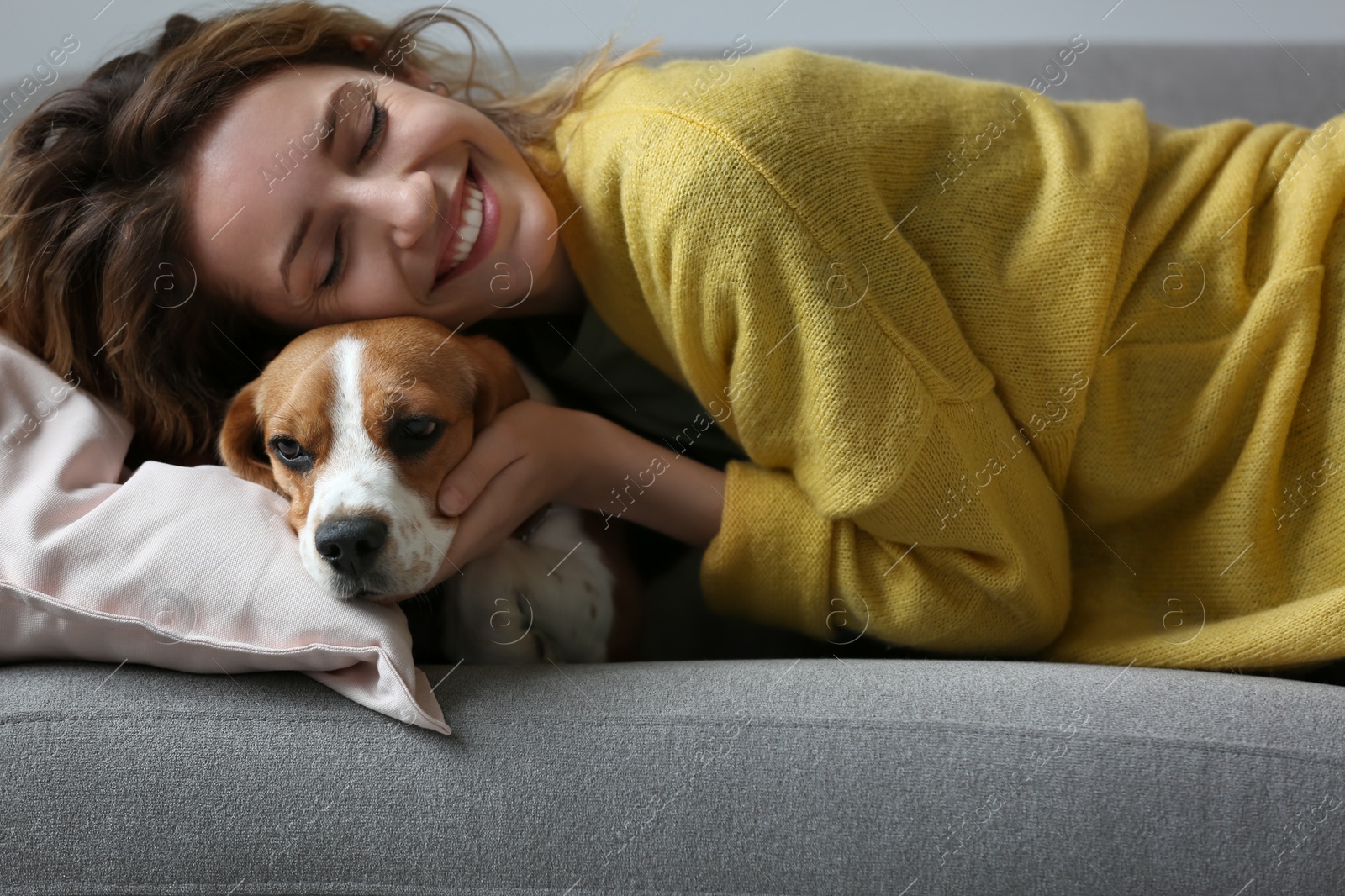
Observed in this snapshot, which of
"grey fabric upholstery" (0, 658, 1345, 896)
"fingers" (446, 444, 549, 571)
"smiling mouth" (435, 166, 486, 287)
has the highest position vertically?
"smiling mouth" (435, 166, 486, 287)

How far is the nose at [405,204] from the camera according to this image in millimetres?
1125

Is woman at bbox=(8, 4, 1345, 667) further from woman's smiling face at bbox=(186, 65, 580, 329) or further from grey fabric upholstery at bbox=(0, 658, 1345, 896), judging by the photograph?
grey fabric upholstery at bbox=(0, 658, 1345, 896)

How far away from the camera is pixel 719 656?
1.60m

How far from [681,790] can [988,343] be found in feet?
2.22

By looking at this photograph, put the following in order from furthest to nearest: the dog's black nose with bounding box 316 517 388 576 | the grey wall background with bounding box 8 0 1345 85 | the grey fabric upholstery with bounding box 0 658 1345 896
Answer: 1. the grey wall background with bounding box 8 0 1345 85
2. the dog's black nose with bounding box 316 517 388 576
3. the grey fabric upholstery with bounding box 0 658 1345 896

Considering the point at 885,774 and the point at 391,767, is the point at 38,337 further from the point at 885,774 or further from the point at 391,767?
the point at 885,774

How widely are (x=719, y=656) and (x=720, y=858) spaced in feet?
2.27

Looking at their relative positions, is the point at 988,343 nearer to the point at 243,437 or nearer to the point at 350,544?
the point at 350,544

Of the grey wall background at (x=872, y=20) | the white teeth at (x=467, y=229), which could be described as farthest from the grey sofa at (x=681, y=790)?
the grey wall background at (x=872, y=20)

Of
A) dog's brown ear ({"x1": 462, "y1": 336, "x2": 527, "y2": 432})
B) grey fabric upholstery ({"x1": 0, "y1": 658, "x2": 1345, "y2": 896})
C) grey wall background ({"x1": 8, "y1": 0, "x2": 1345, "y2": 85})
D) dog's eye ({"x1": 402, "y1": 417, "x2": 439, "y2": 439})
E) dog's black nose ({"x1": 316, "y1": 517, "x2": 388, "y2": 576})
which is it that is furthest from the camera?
grey wall background ({"x1": 8, "y1": 0, "x2": 1345, "y2": 85})

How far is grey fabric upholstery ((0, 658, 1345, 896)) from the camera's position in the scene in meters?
0.87

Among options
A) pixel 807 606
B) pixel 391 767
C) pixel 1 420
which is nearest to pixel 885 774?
pixel 807 606

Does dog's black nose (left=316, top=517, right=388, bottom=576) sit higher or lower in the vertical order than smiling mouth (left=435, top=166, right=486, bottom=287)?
lower

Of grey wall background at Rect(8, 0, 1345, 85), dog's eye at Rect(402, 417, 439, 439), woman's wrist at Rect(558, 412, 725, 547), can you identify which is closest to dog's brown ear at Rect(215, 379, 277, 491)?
dog's eye at Rect(402, 417, 439, 439)
